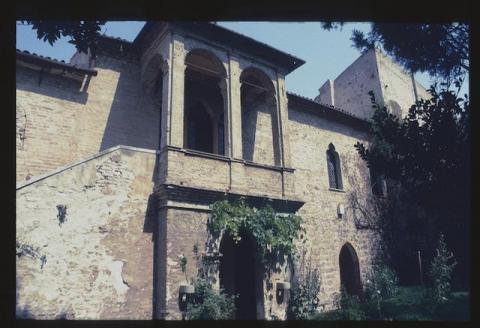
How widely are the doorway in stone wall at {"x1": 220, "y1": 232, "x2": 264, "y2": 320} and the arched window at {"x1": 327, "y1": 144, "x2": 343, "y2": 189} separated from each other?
556 centimetres

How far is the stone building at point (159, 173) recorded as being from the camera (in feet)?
26.3

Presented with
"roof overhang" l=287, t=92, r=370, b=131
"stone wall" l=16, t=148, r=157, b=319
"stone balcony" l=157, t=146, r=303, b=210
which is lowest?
"stone wall" l=16, t=148, r=157, b=319

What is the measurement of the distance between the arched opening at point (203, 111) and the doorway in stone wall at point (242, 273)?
3334 mm

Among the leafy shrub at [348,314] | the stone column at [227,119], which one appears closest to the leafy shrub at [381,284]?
the leafy shrub at [348,314]

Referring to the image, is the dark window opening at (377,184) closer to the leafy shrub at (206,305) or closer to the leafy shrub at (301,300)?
the leafy shrub at (301,300)

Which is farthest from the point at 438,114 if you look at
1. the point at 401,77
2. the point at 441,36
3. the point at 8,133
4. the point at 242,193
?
the point at 401,77

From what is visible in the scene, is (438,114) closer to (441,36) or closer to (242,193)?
(441,36)

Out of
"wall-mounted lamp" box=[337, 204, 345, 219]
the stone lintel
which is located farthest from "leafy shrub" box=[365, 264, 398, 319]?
the stone lintel

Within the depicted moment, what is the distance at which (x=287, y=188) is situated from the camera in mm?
11711

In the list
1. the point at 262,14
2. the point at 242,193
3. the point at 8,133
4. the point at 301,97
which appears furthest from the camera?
the point at 301,97

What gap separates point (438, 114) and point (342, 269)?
774 centimetres

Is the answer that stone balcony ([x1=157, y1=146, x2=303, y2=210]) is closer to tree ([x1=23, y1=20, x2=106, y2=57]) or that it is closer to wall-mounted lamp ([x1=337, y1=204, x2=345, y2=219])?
wall-mounted lamp ([x1=337, y1=204, x2=345, y2=219])

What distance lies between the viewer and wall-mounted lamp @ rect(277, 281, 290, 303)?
10398 millimetres

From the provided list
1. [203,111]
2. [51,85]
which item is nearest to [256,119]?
[203,111]
